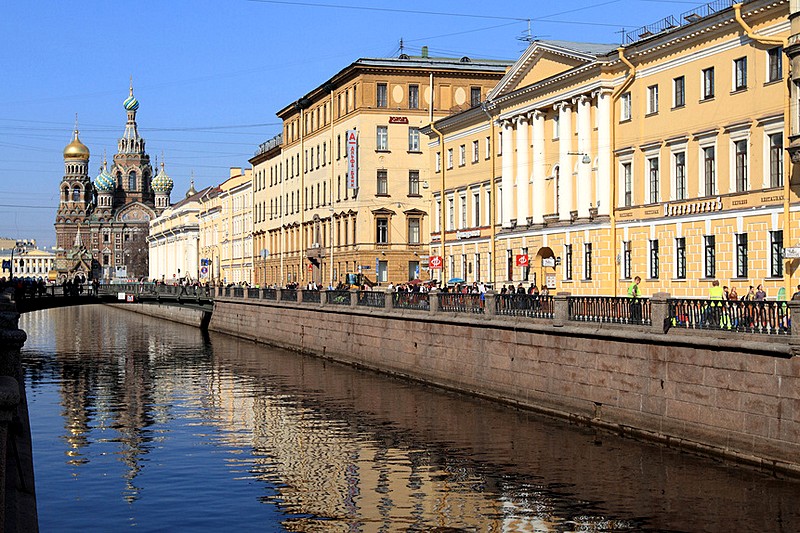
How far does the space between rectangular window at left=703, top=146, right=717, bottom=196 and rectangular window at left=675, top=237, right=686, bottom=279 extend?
2.26 metres

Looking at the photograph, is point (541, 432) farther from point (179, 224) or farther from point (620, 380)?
point (179, 224)

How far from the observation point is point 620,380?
94.8 feet

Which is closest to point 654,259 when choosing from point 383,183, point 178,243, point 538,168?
point 538,168

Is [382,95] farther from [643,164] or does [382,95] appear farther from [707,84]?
[707,84]

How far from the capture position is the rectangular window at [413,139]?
77.8m

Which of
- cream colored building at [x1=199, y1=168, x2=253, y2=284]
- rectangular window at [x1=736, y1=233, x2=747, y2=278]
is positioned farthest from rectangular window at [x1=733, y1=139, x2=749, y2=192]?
cream colored building at [x1=199, y1=168, x2=253, y2=284]

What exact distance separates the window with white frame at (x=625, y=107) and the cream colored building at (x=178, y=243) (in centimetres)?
9017

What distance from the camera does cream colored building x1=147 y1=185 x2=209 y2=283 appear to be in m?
150

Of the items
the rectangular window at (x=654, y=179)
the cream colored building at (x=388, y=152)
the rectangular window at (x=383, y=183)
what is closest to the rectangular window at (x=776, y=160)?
the rectangular window at (x=654, y=179)

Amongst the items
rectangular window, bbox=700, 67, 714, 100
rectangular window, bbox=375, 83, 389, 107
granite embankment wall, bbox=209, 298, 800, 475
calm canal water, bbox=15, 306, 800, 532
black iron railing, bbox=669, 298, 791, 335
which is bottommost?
calm canal water, bbox=15, 306, 800, 532

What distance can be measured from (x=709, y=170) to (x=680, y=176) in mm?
1974

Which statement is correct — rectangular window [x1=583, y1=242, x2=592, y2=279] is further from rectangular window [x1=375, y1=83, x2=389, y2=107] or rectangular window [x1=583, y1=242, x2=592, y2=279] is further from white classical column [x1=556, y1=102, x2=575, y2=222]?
rectangular window [x1=375, y1=83, x2=389, y2=107]

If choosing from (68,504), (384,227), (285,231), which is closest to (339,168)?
(384,227)

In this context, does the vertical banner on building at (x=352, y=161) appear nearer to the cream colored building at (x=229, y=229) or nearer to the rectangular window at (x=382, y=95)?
the rectangular window at (x=382, y=95)
